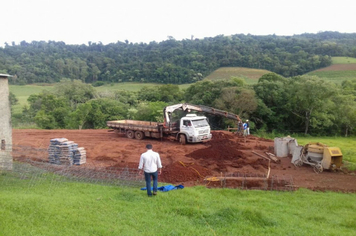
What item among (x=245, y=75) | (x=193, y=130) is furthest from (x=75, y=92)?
(x=245, y=75)

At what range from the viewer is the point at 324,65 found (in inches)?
2862

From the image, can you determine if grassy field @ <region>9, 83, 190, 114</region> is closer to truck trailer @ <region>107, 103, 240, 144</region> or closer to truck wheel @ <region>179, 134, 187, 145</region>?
truck trailer @ <region>107, 103, 240, 144</region>

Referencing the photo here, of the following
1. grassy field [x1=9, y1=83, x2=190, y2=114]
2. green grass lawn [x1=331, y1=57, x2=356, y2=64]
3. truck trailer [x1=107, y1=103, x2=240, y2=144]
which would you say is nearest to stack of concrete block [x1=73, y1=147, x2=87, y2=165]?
truck trailer [x1=107, y1=103, x2=240, y2=144]

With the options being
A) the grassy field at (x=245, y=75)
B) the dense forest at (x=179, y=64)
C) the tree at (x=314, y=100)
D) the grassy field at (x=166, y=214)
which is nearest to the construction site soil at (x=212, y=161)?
the grassy field at (x=166, y=214)

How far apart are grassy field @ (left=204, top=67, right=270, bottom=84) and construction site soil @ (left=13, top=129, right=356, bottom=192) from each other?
1910 inches

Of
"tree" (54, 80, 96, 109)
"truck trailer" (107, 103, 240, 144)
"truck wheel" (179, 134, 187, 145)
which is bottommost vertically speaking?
"truck wheel" (179, 134, 187, 145)

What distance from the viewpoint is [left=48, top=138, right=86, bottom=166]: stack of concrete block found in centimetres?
1612

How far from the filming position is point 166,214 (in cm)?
838

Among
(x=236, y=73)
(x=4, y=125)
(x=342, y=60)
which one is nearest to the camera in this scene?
(x=4, y=125)

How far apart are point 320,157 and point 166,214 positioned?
38.3 ft

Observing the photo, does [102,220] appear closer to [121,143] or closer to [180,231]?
[180,231]

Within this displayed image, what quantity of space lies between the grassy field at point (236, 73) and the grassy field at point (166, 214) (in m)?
62.5

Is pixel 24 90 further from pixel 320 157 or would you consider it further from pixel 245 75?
pixel 320 157

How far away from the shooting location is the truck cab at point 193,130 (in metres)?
22.8
